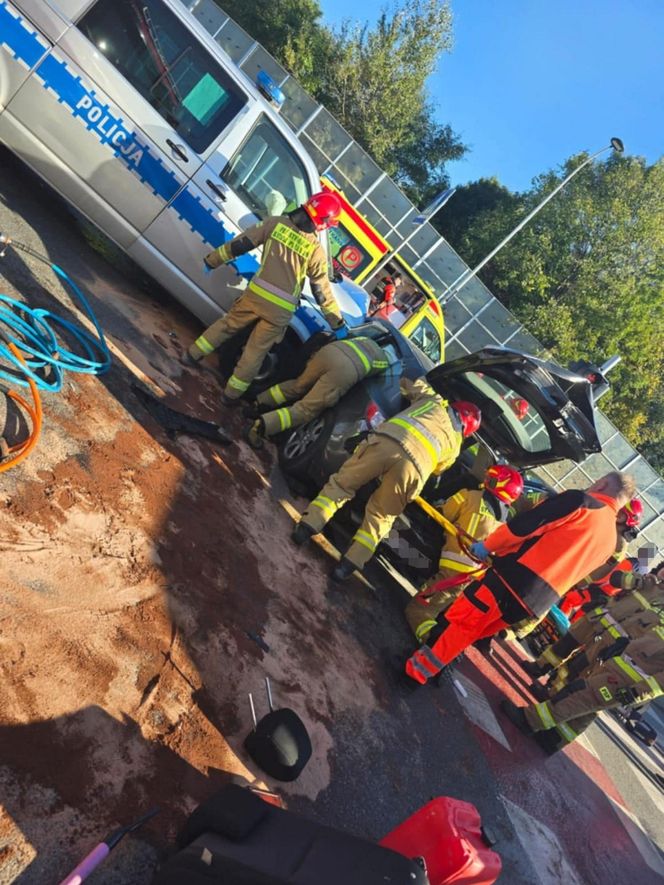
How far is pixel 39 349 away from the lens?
3568mm

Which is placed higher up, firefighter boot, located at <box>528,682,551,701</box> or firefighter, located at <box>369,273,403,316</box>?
firefighter, located at <box>369,273,403,316</box>

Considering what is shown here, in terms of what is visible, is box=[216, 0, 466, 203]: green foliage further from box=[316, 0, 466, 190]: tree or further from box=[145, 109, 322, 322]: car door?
box=[145, 109, 322, 322]: car door

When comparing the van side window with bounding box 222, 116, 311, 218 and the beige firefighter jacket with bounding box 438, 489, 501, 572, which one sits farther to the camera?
the van side window with bounding box 222, 116, 311, 218

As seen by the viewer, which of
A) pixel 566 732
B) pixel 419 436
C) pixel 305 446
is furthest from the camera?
pixel 566 732

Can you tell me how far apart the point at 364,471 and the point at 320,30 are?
28420 mm

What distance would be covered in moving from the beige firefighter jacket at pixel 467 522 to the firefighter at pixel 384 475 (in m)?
0.73

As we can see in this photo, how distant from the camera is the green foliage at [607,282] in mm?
19922

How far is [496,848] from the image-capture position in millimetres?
3385

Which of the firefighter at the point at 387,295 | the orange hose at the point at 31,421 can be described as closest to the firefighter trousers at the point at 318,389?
the orange hose at the point at 31,421

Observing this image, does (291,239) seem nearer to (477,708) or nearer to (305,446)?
(305,446)

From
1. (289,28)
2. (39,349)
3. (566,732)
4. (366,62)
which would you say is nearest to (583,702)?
(566,732)

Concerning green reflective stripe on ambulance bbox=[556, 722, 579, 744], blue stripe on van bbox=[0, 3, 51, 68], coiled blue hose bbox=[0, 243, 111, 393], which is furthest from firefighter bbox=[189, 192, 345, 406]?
green reflective stripe on ambulance bbox=[556, 722, 579, 744]

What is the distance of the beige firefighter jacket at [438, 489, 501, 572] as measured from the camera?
499 centimetres

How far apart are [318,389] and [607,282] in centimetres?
1934
